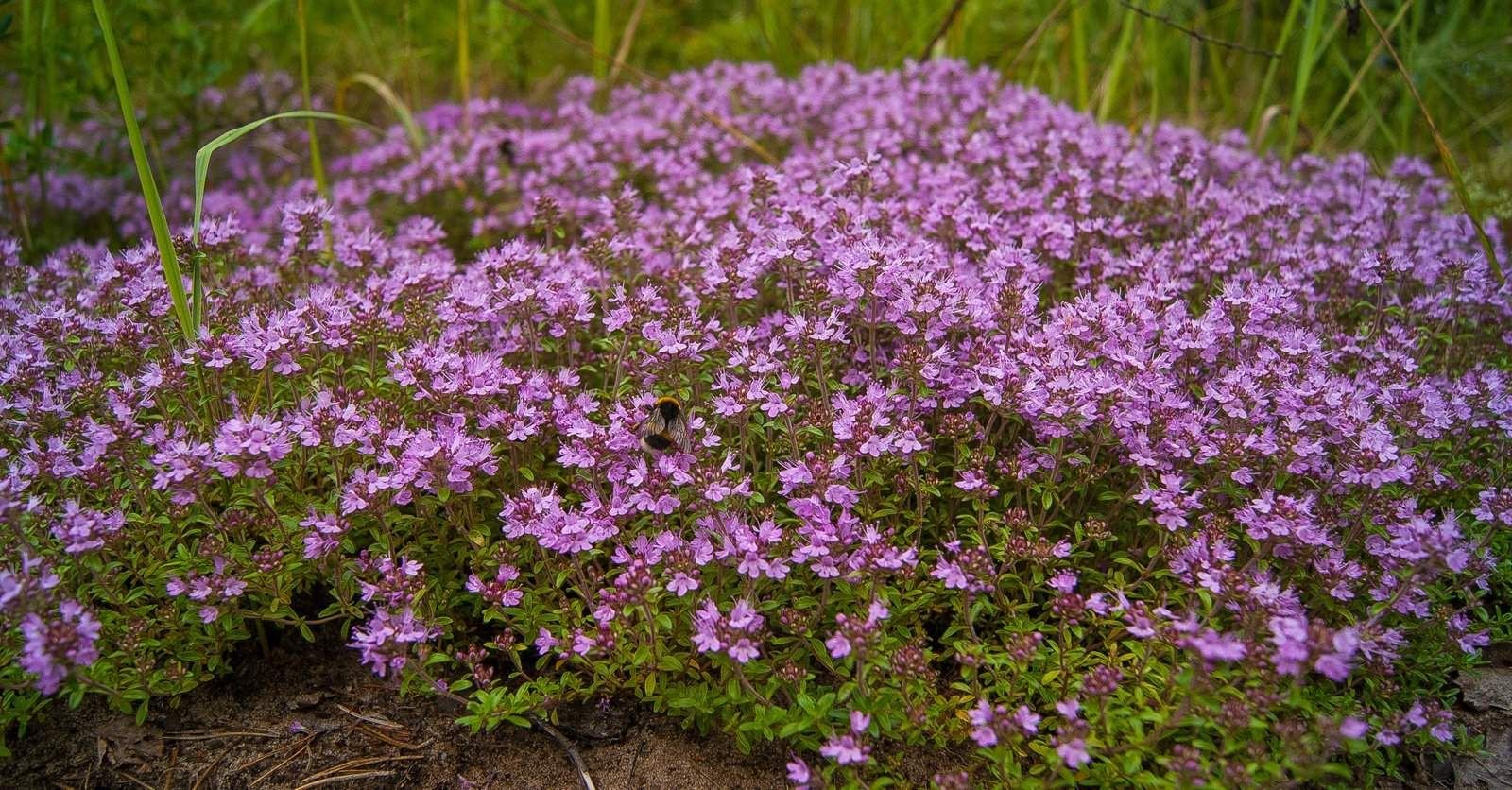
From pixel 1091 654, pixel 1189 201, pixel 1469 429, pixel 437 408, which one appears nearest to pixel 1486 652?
pixel 1469 429

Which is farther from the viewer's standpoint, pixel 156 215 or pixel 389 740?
pixel 156 215

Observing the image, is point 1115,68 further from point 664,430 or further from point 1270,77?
point 664,430

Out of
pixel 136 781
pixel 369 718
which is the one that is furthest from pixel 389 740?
pixel 136 781

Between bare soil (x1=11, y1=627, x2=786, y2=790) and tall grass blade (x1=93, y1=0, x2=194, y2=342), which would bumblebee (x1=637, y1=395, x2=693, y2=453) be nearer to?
bare soil (x1=11, y1=627, x2=786, y2=790)

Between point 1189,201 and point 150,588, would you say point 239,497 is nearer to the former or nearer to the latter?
point 150,588

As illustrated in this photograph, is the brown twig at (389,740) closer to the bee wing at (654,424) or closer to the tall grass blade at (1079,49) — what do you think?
the bee wing at (654,424)

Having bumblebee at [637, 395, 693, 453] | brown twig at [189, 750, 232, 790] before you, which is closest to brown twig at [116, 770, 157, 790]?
brown twig at [189, 750, 232, 790]

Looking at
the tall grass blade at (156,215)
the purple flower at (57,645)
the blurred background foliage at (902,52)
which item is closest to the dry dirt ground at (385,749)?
the purple flower at (57,645)
